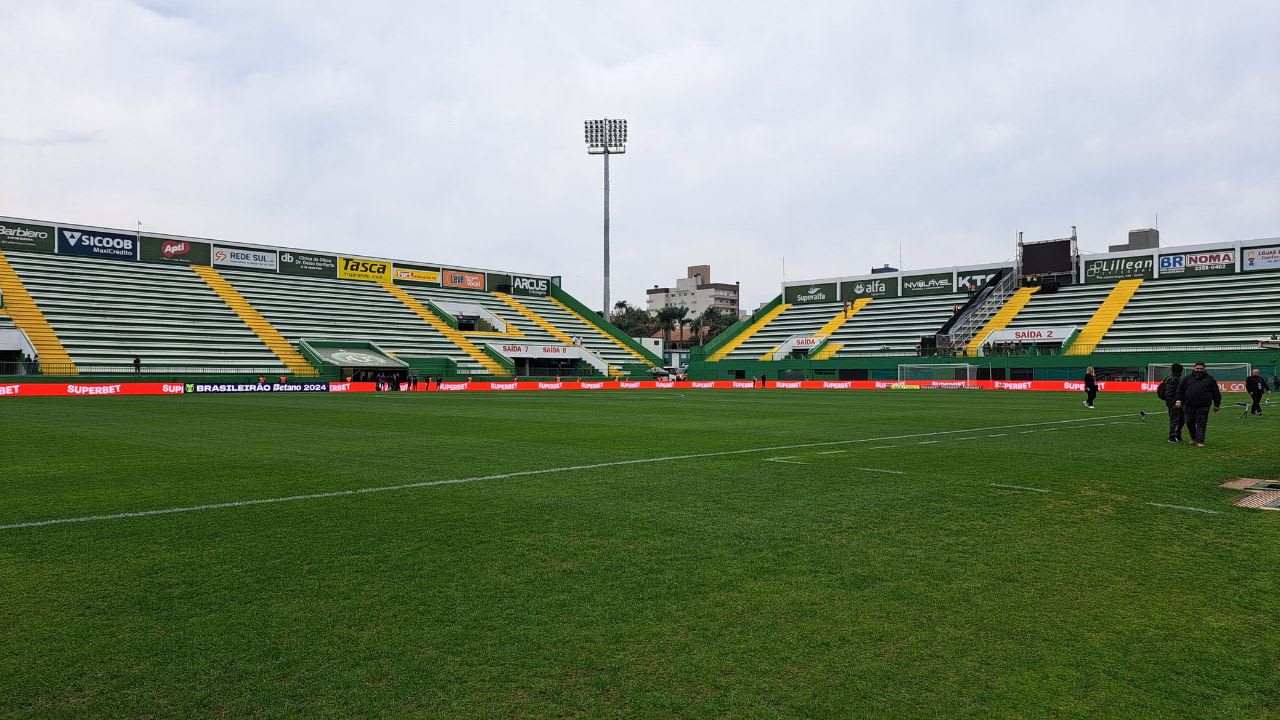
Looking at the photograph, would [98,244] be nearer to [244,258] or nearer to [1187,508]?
[244,258]

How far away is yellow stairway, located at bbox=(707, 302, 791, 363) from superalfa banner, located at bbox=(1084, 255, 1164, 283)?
27239 millimetres

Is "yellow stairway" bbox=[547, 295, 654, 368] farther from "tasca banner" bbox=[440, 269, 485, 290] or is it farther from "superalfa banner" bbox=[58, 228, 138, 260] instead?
"superalfa banner" bbox=[58, 228, 138, 260]

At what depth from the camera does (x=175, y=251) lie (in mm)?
61625

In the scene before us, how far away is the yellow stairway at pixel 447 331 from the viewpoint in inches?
2441

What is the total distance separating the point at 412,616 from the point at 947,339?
63748mm

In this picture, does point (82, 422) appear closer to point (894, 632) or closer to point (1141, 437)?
point (894, 632)

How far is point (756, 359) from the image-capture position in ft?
230

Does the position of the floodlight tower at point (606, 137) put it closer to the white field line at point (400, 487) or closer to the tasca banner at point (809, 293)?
the tasca banner at point (809, 293)

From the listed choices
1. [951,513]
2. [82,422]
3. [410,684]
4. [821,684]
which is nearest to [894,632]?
[821,684]

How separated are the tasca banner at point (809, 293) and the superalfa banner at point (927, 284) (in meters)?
6.95

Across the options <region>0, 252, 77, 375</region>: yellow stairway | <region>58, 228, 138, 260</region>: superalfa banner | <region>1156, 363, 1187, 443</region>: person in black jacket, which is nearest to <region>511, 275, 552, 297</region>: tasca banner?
<region>58, 228, 138, 260</region>: superalfa banner

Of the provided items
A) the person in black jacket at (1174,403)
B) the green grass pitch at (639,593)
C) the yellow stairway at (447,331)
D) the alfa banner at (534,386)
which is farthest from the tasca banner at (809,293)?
the green grass pitch at (639,593)

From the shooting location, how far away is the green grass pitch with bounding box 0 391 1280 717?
3.68m

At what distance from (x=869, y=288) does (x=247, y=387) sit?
182 ft
